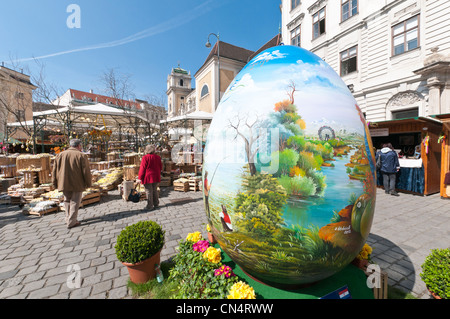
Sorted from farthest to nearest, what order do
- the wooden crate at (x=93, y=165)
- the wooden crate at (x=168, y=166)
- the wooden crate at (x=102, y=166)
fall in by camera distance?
the wooden crate at (x=93, y=165) → the wooden crate at (x=102, y=166) → the wooden crate at (x=168, y=166)

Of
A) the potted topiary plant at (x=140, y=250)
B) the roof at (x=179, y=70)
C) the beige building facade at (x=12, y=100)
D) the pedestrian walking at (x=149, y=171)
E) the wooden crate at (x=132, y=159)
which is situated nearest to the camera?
the potted topiary plant at (x=140, y=250)

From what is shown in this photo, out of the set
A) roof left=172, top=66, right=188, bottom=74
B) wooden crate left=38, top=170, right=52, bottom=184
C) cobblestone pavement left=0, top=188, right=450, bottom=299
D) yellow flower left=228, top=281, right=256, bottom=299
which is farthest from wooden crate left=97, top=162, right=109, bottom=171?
roof left=172, top=66, right=188, bottom=74

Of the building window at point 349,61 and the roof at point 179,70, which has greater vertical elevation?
the roof at point 179,70

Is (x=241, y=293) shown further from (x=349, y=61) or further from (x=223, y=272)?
(x=349, y=61)

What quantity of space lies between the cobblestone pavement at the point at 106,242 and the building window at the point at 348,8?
15454mm

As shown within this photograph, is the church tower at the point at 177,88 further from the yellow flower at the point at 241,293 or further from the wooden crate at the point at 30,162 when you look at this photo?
the yellow flower at the point at 241,293

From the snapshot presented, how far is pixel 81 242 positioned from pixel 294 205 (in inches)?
183

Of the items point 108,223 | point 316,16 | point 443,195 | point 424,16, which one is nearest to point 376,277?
point 108,223

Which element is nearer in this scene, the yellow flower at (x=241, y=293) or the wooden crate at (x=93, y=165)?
the yellow flower at (x=241, y=293)

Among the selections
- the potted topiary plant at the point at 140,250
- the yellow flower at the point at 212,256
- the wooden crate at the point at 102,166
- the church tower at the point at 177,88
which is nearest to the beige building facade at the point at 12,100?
the wooden crate at the point at 102,166

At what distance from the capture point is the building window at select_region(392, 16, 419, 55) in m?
11.5

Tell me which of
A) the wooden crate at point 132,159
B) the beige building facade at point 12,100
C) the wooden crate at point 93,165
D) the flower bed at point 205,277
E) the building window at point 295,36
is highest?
the building window at point 295,36

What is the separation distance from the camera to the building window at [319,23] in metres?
16.9
